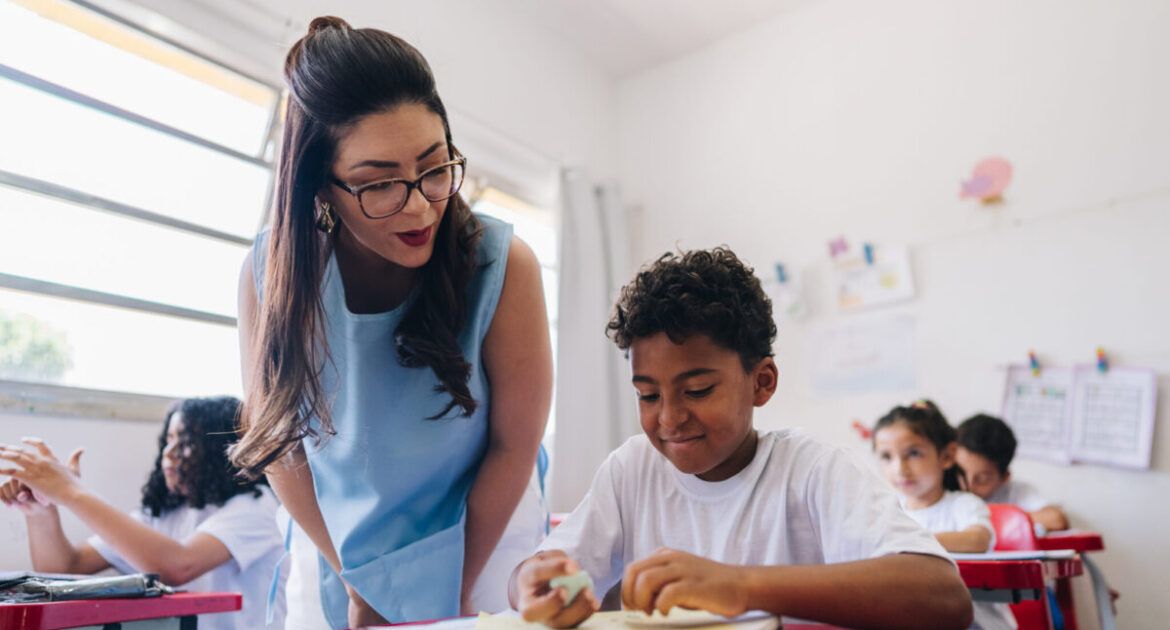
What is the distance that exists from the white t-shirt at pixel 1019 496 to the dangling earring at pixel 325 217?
8.34 feet

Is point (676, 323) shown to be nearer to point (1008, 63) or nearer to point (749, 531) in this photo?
point (749, 531)

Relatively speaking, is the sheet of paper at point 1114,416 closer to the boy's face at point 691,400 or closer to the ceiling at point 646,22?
the ceiling at point 646,22

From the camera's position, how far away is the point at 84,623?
1187mm

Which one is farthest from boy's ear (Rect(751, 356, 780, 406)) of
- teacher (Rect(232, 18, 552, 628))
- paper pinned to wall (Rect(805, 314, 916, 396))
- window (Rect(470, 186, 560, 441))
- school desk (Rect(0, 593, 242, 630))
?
window (Rect(470, 186, 560, 441))

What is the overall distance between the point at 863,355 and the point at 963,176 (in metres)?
0.78

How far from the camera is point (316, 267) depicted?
1040 millimetres

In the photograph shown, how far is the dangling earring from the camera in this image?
103 cm

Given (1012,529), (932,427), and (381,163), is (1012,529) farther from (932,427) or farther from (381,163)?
(381,163)

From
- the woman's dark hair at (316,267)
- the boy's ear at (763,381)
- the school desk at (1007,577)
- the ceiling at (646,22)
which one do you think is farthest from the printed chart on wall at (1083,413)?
the woman's dark hair at (316,267)

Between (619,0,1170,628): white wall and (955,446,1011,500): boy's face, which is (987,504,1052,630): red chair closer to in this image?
(955,446,1011,500): boy's face

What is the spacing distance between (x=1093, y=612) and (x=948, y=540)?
1210 millimetres

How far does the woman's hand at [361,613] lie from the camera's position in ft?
3.42

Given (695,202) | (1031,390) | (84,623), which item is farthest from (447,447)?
(695,202)

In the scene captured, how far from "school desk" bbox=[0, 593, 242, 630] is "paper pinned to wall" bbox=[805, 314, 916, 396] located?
254cm
